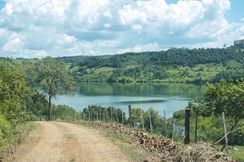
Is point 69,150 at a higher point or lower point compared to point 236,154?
higher

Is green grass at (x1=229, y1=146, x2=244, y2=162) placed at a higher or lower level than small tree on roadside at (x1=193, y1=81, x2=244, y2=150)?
lower

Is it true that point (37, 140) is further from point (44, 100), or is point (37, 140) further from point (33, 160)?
point (44, 100)

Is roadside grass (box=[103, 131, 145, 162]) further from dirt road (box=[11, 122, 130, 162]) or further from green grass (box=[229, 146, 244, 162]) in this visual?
green grass (box=[229, 146, 244, 162])

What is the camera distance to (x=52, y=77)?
7875cm

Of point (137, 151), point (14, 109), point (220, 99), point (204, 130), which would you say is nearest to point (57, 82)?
point (204, 130)

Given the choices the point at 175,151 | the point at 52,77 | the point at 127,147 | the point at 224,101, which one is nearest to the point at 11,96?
the point at 127,147

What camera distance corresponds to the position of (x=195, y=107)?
30.3 meters

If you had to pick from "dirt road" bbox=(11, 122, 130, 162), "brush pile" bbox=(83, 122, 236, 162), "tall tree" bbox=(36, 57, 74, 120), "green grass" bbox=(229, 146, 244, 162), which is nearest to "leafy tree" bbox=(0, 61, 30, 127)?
"dirt road" bbox=(11, 122, 130, 162)

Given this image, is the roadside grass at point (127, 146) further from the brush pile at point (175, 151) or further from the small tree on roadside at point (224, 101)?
the small tree on roadside at point (224, 101)

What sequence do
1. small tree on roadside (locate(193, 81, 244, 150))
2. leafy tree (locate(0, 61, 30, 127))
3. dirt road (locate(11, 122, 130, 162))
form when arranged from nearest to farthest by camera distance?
dirt road (locate(11, 122, 130, 162)), small tree on roadside (locate(193, 81, 244, 150)), leafy tree (locate(0, 61, 30, 127))

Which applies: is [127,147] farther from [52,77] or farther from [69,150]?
[52,77]

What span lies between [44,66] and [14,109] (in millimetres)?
47699

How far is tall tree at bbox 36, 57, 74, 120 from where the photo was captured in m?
78.2

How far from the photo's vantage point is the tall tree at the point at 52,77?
257 ft
